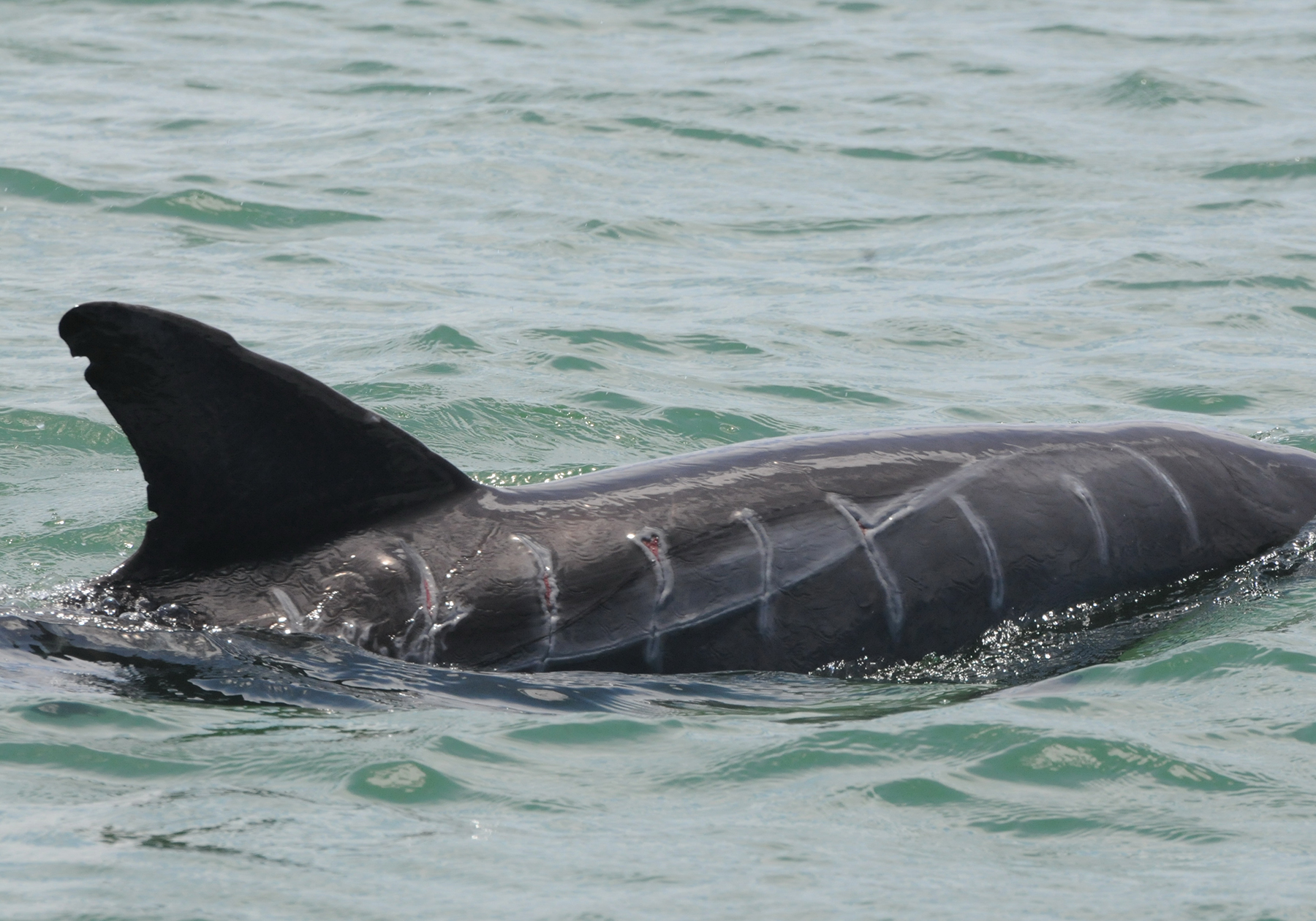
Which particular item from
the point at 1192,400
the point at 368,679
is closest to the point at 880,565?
the point at 368,679

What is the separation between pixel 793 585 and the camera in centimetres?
591

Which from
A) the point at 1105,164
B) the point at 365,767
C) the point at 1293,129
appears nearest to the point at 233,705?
the point at 365,767

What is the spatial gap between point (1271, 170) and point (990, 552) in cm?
1122

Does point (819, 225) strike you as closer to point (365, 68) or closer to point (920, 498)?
point (365, 68)

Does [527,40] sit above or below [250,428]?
above

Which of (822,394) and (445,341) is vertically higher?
(445,341)

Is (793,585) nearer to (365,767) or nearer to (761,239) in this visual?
(365,767)

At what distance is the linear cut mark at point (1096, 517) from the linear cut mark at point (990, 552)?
440 mm

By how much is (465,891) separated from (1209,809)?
2057 millimetres

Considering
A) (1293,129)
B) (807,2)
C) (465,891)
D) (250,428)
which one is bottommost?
(465,891)

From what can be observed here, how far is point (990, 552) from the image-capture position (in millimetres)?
6195

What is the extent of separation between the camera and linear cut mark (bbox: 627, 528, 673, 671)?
5738mm

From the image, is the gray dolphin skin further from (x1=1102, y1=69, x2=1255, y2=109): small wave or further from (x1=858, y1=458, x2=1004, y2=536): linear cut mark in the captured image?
(x1=1102, y1=69, x2=1255, y2=109): small wave

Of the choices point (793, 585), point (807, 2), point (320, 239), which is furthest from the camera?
point (807, 2)
